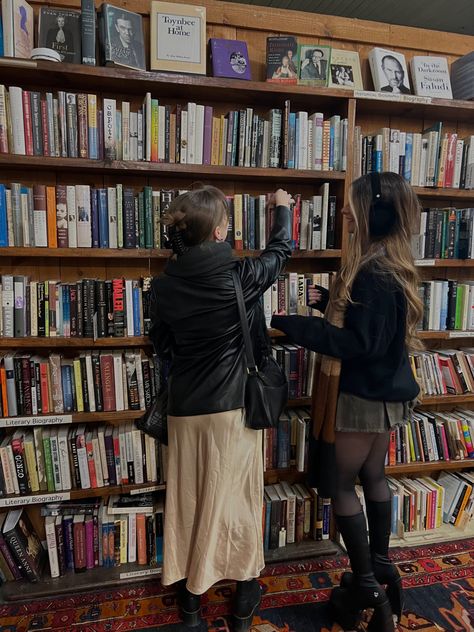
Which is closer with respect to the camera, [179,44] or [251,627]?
[251,627]

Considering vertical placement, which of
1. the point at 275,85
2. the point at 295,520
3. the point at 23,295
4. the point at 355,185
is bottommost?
the point at 295,520

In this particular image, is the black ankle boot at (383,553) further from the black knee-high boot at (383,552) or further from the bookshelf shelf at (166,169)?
the bookshelf shelf at (166,169)

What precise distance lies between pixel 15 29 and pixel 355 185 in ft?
4.43

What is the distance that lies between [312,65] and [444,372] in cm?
154

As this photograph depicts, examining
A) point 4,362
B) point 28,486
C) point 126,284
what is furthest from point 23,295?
point 28,486

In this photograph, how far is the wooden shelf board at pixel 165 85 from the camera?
159 cm

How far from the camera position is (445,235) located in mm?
1995

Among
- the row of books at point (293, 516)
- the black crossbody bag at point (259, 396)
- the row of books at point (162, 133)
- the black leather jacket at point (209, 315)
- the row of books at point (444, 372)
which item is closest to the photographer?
the black leather jacket at point (209, 315)

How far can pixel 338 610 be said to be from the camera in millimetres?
1548

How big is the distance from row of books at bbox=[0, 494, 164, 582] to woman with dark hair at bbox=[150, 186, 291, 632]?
13.1 inches

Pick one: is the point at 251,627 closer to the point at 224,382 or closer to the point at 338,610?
the point at 338,610

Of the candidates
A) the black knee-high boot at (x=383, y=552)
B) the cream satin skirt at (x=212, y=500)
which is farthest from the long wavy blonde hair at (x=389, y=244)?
the black knee-high boot at (x=383, y=552)

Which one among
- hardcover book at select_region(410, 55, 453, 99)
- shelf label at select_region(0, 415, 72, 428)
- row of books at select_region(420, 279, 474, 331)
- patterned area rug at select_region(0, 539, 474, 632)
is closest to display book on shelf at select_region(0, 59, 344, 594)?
shelf label at select_region(0, 415, 72, 428)

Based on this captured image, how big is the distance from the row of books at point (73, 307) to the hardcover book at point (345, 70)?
1.23 meters
